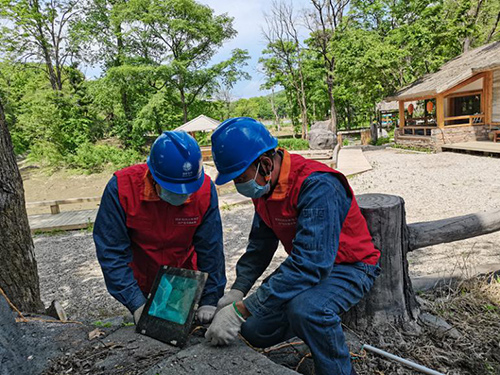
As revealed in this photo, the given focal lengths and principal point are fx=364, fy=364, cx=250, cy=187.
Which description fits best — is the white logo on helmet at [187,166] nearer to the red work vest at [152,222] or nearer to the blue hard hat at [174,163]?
the blue hard hat at [174,163]

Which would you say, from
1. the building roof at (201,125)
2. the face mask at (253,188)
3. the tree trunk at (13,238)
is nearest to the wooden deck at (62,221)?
the tree trunk at (13,238)

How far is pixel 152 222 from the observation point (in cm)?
226

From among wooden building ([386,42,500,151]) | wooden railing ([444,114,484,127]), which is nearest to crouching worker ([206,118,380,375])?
wooden building ([386,42,500,151])

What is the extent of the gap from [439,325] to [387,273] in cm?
52

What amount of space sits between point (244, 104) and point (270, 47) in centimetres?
4322

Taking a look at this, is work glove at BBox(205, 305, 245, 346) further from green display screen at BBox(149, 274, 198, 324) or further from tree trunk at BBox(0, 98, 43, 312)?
tree trunk at BBox(0, 98, 43, 312)

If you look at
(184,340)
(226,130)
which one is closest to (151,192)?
(226,130)

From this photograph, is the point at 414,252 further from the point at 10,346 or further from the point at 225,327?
the point at 10,346

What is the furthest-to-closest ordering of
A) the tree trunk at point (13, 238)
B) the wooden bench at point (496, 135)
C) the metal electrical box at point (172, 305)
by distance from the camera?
the wooden bench at point (496, 135)
the tree trunk at point (13, 238)
the metal electrical box at point (172, 305)

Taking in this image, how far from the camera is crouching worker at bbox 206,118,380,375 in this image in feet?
5.55

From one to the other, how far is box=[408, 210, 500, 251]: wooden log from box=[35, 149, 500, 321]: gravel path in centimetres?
39

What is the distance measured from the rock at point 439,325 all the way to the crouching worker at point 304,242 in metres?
0.71

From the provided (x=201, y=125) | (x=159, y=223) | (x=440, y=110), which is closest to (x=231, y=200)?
(x=159, y=223)

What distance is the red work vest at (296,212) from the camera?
6.02 ft
